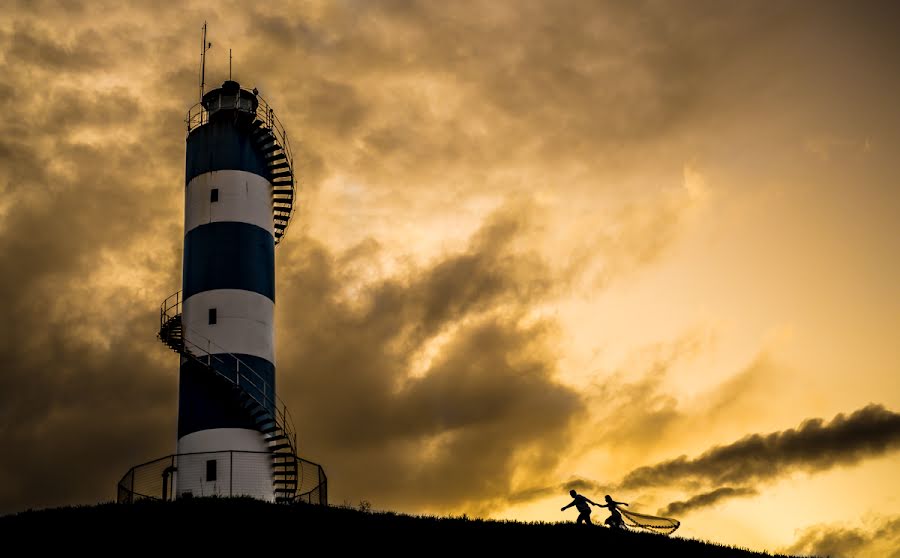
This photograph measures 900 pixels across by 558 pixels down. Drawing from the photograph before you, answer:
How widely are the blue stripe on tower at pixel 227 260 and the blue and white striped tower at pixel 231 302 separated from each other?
5 centimetres

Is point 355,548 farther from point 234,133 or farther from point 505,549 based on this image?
point 234,133

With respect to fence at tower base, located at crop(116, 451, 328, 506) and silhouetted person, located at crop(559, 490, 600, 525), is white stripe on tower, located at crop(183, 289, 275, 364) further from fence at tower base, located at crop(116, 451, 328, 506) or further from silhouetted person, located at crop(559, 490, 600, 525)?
silhouetted person, located at crop(559, 490, 600, 525)

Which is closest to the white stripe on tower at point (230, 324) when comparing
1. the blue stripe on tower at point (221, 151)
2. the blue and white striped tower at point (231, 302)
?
the blue and white striped tower at point (231, 302)

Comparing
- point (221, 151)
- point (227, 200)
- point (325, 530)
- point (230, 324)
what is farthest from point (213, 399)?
point (325, 530)

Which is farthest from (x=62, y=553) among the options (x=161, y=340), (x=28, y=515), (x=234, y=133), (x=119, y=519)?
(x=234, y=133)

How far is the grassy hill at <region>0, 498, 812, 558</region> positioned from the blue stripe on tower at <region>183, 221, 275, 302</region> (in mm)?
12726

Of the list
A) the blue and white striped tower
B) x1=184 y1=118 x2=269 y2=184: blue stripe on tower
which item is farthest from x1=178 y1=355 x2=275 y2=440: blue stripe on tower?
x1=184 y1=118 x2=269 y2=184: blue stripe on tower

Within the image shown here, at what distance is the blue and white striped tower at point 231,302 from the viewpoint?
39.8 metres

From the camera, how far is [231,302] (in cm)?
4153

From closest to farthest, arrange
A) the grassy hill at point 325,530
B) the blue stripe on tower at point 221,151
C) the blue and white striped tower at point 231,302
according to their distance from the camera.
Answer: the grassy hill at point 325,530 < the blue and white striped tower at point 231,302 < the blue stripe on tower at point 221,151

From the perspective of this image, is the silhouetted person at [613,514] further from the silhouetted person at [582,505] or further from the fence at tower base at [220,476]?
the fence at tower base at [220,476]

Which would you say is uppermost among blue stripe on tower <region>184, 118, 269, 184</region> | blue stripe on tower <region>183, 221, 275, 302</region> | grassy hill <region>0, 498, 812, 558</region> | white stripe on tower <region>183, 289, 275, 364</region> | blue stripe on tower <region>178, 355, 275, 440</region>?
blue stripe on tower <region>184, 118, 269, 184</region>

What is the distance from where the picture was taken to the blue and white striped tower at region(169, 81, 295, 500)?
1565 inches

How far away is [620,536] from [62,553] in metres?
15.3
